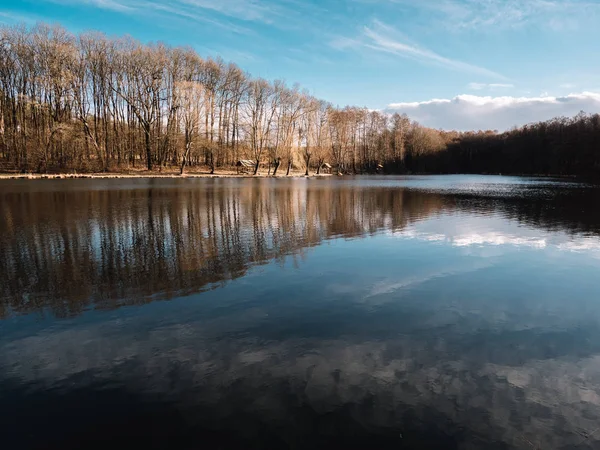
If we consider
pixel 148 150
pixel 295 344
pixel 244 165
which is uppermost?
pixel 148 150

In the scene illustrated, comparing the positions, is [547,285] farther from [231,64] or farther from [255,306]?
[231,64]

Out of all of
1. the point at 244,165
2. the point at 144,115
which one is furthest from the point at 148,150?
the point at 244,165

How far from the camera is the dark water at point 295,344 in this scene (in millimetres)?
4309

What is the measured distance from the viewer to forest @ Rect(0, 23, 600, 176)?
182 ft

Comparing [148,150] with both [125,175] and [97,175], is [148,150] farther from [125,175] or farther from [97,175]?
[97,175]

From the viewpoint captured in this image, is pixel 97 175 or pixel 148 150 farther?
pixel 148 150

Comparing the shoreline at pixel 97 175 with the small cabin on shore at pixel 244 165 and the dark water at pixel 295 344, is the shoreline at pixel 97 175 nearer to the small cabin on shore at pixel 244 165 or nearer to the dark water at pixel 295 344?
the small cabin on shore at pixel 244 165

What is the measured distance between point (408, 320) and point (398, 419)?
309 cm

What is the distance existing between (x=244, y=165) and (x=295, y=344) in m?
72.3

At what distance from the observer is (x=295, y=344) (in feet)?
20.5

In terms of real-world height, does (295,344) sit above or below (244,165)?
below

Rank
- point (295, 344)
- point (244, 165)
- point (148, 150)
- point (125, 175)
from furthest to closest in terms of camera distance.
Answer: point (244, 165) < point (148, 150) < point (125, 175) < point (295, 344)

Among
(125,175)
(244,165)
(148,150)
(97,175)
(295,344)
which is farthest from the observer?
(244,165)

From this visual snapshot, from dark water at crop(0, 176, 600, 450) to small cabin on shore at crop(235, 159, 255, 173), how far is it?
206ft
